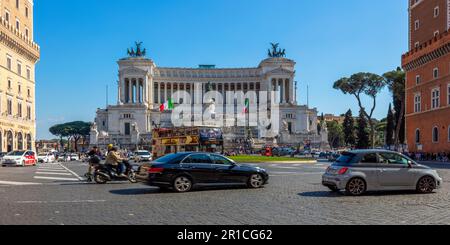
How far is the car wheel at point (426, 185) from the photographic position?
14609mm

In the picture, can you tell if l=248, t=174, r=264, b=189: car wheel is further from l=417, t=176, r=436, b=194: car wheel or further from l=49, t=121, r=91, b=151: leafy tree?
l=49, t=121, r=91, b=151: leafy tree

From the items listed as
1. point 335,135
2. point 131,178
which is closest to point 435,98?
point 131,178

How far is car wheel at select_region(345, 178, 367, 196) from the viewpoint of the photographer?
551 inches

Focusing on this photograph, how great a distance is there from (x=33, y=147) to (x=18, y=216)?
59.2 m

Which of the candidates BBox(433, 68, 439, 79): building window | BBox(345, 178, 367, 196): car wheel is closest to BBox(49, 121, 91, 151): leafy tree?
BBox(433, 68, 439, 79): building window

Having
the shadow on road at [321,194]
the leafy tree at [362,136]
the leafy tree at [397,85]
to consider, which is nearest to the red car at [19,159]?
the shadow on road at [321,194]

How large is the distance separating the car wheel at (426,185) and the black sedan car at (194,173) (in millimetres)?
5336

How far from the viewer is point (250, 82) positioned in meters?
124

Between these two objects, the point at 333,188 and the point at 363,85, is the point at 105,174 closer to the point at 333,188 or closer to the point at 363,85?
the point at 333,188

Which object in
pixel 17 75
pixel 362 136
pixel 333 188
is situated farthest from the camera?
pixel 362 136

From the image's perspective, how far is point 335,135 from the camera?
13025 cm

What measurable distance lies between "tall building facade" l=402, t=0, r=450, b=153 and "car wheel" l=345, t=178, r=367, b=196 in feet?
122

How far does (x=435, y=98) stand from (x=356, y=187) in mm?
41231

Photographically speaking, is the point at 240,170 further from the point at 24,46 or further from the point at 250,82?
the point at 250,82
